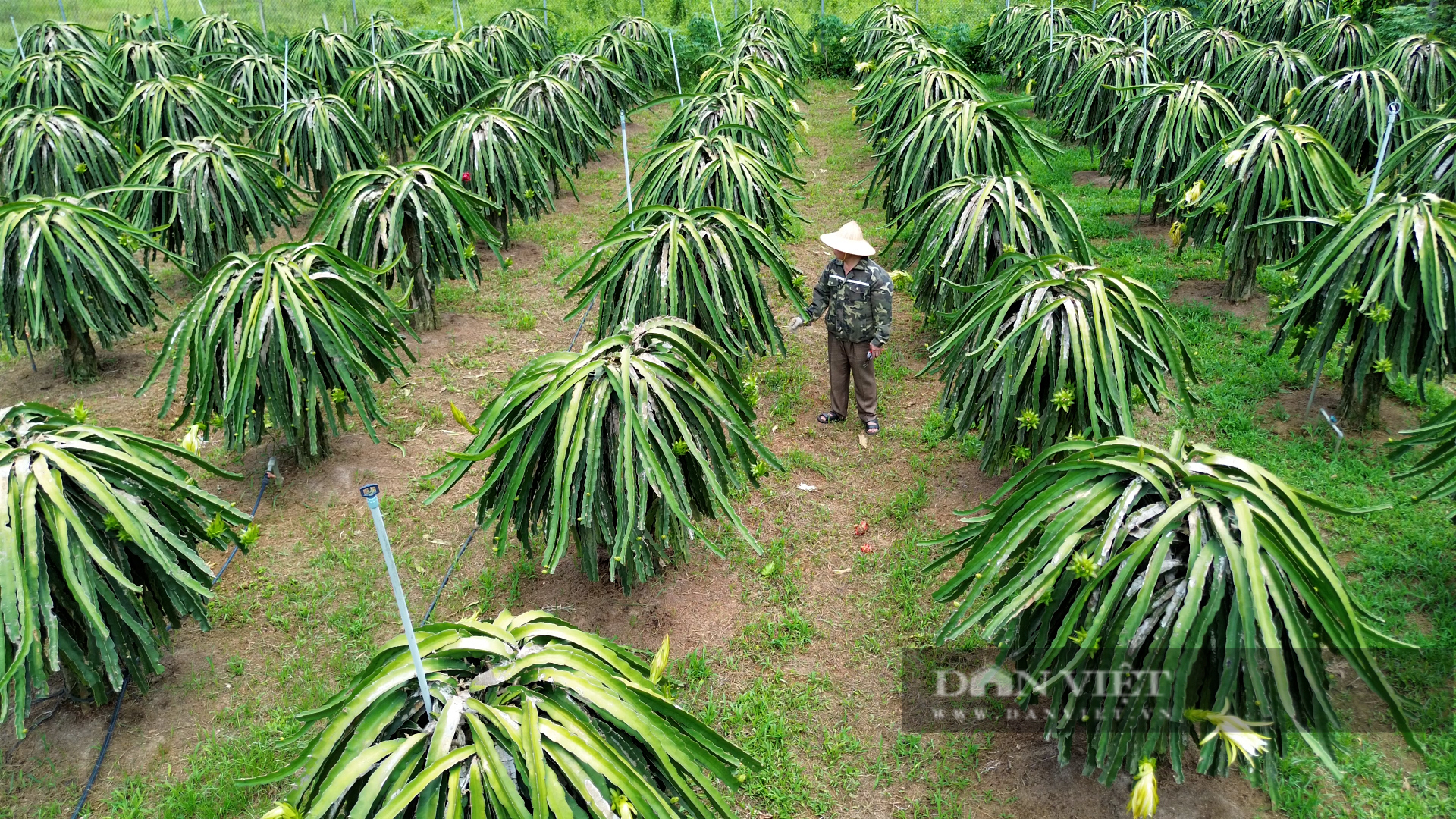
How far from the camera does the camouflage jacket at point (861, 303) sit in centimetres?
596

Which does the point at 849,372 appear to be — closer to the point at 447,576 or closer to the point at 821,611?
the point at 821,611

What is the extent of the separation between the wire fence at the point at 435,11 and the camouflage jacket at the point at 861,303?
1018 cm

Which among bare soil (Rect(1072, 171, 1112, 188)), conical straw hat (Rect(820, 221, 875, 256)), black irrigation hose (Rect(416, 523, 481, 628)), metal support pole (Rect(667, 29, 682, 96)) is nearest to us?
black irrigation hose (Rect(416, 523, 481, 628))

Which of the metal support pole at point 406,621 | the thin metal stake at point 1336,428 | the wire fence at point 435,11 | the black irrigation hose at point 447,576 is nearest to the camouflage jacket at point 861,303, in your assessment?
the black irrigation hose at point 447,576

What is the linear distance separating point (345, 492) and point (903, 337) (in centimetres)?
409

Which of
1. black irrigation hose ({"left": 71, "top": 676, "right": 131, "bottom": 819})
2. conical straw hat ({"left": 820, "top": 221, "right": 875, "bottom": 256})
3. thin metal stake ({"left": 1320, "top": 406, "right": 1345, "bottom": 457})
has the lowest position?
black irrigation hose ({"left": 71, "top": 676, "right": 131, "bottom": 819})

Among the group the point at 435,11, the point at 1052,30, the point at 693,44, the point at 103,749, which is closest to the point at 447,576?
the point at 103,749

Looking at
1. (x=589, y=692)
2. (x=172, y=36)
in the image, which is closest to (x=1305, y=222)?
(x=589, y=692)

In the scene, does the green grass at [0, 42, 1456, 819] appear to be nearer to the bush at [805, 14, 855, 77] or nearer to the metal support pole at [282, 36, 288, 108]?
the metal support pole at [282, 36, 288, 108]

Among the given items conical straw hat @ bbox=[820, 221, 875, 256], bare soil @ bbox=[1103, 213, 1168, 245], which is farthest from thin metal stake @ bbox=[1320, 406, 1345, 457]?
bare soil @ bbox=[1103, 213, 1168, 245]

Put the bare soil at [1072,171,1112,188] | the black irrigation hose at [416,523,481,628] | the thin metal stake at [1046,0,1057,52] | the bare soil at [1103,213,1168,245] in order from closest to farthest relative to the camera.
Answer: the black irrigation hose at [416,523,481,628], the bare soil at [1103,213,1168,245], the bare soil at [1072,171,1112,188], the thin metal stake at [1046,0,1057,52]

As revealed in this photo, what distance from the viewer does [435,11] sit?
18234mm

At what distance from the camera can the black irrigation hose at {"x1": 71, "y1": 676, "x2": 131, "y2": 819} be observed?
3895 millimetres

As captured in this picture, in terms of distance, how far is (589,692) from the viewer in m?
2.76
